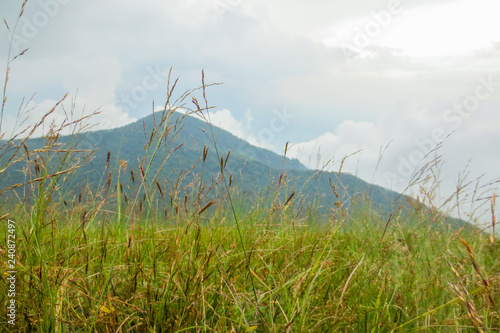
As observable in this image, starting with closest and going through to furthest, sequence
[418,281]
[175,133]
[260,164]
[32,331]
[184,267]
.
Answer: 1. [32,331]
2. [175,133]
3. [184,267]
4. [418,281]
5. [260,164]

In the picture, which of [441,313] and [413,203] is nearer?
[441,313]

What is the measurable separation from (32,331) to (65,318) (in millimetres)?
119

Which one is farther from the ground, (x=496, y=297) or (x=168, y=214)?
(x=168, y=214)

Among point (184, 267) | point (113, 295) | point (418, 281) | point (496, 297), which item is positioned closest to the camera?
point (113, 295)

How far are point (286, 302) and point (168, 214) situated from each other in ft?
2.69

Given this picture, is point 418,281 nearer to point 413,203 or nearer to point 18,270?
point 413,203

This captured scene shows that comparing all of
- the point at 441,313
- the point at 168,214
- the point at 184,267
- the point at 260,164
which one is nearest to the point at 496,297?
the point at 441,313

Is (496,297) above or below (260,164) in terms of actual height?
below

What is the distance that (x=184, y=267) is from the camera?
5.86 ft

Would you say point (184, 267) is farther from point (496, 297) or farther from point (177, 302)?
point (496, 297)

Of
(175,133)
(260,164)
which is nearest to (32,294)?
(175,133)

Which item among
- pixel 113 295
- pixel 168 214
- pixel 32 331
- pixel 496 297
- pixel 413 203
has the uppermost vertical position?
pixel 413 203

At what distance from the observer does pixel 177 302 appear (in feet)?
4.79

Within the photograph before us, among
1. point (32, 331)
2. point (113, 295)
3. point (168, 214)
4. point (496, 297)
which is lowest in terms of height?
point (32, 331)
